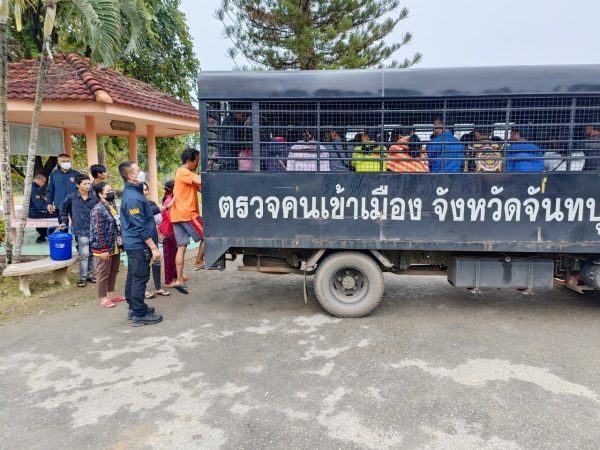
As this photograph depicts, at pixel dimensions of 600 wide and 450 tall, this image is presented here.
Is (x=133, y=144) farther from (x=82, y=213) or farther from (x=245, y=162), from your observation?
(x=245, y=162)

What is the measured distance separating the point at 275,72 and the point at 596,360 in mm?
3966

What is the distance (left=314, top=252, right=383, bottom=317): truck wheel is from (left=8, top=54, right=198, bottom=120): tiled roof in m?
5.08

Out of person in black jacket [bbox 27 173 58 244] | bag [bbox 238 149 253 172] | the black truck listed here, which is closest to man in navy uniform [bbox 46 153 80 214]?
person in black jacket [bbox 27 173 58 244]

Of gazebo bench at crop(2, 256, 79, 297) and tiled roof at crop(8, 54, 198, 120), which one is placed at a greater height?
tiled roof at crop(8, 54, 198, 120)

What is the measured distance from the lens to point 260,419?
279cm

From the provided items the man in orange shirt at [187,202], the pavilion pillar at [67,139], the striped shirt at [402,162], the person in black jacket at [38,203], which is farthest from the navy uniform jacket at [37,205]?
the striped shirt at [402,162]

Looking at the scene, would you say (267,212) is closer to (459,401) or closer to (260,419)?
(260,419)

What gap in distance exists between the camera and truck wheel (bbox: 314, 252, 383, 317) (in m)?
4.59

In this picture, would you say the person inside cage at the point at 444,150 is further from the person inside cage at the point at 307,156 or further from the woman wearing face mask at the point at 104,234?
the woman wearing face mask at the point at 104,234

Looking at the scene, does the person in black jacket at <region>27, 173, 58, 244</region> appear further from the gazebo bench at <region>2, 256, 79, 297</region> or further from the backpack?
the backpack

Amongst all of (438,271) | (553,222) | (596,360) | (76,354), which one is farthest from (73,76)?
(596,360)

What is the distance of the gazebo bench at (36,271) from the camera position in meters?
5.49

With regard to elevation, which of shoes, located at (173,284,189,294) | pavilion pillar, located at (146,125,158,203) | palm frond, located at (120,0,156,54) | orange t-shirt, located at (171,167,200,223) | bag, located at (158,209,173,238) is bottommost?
shoes, located at (173,284,189,294)

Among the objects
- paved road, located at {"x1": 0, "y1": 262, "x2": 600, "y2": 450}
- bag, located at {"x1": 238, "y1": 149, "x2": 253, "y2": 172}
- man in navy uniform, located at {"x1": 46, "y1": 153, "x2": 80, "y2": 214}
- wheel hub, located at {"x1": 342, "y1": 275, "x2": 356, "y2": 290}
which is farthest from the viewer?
man in navy uniform, located at {"x1": 46, "y1": 153, "x2": 80, "y2": 214}
